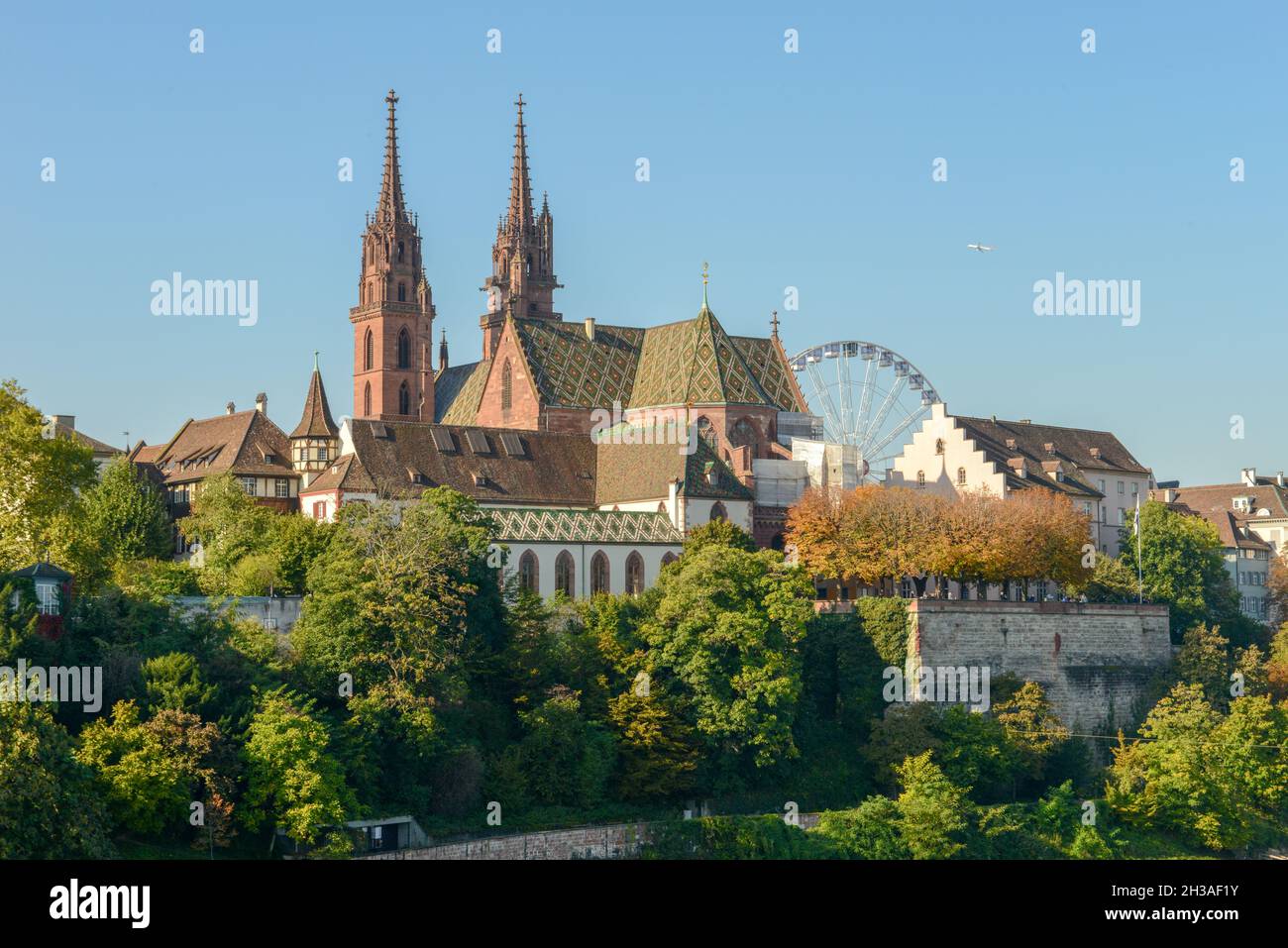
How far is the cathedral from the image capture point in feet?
293

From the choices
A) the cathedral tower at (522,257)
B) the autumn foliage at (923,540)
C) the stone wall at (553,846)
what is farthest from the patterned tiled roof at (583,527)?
the cathedral tower at (522,257)

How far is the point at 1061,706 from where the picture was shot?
3378 inches

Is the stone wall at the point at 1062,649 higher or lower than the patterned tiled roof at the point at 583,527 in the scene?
lower

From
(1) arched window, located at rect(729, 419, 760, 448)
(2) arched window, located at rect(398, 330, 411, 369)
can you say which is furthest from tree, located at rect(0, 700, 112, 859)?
(2) arched window, located at rect(398, 330, 411, 369)

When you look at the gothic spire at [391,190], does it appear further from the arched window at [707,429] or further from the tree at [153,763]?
the tree at [153,763]

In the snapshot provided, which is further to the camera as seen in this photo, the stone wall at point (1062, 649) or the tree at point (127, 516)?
the tree at point (127, 516)

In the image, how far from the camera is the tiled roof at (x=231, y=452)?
94.9 m

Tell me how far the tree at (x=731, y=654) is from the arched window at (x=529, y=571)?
333 inches

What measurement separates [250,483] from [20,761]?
4350cm

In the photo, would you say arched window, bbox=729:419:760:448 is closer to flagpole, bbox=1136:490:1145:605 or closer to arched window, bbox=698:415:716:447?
arched window, bbox=698:415:716:447

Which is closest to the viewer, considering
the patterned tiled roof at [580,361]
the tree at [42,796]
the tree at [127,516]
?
the tree at [42,796]

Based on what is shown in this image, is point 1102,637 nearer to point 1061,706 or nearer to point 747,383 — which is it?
point 1061,706

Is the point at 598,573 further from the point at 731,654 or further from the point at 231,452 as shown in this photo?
the point at 231,452
